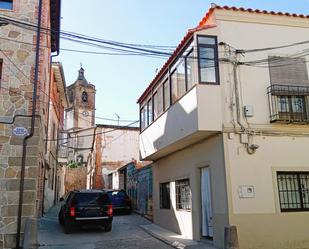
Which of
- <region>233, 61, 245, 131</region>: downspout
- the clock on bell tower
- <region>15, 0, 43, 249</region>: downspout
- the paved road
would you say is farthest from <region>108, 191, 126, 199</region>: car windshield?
the clock on bell tower

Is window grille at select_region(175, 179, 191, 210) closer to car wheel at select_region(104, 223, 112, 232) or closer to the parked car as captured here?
car wheel at select_region(104, 223, 112, 232)

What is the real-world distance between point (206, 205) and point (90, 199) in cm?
488

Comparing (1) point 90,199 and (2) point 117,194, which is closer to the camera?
(1) point 90,199

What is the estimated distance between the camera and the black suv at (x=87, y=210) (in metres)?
13.1

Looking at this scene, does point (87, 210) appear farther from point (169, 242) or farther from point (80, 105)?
point (80, 105)

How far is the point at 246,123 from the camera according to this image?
32.4 ft

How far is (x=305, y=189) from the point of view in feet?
32.7

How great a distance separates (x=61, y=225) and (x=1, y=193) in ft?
19.1

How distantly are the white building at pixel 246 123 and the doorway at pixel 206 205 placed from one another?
3 centimetres

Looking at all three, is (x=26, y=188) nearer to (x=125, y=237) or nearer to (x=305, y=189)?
(x=125, y=237)

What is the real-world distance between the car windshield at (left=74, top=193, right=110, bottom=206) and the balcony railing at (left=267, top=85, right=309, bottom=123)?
23.9ft

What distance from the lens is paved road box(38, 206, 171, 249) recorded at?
422 inches

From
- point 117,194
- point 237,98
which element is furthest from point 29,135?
point 117,194

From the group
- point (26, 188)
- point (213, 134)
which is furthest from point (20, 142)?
point (213, 134)
